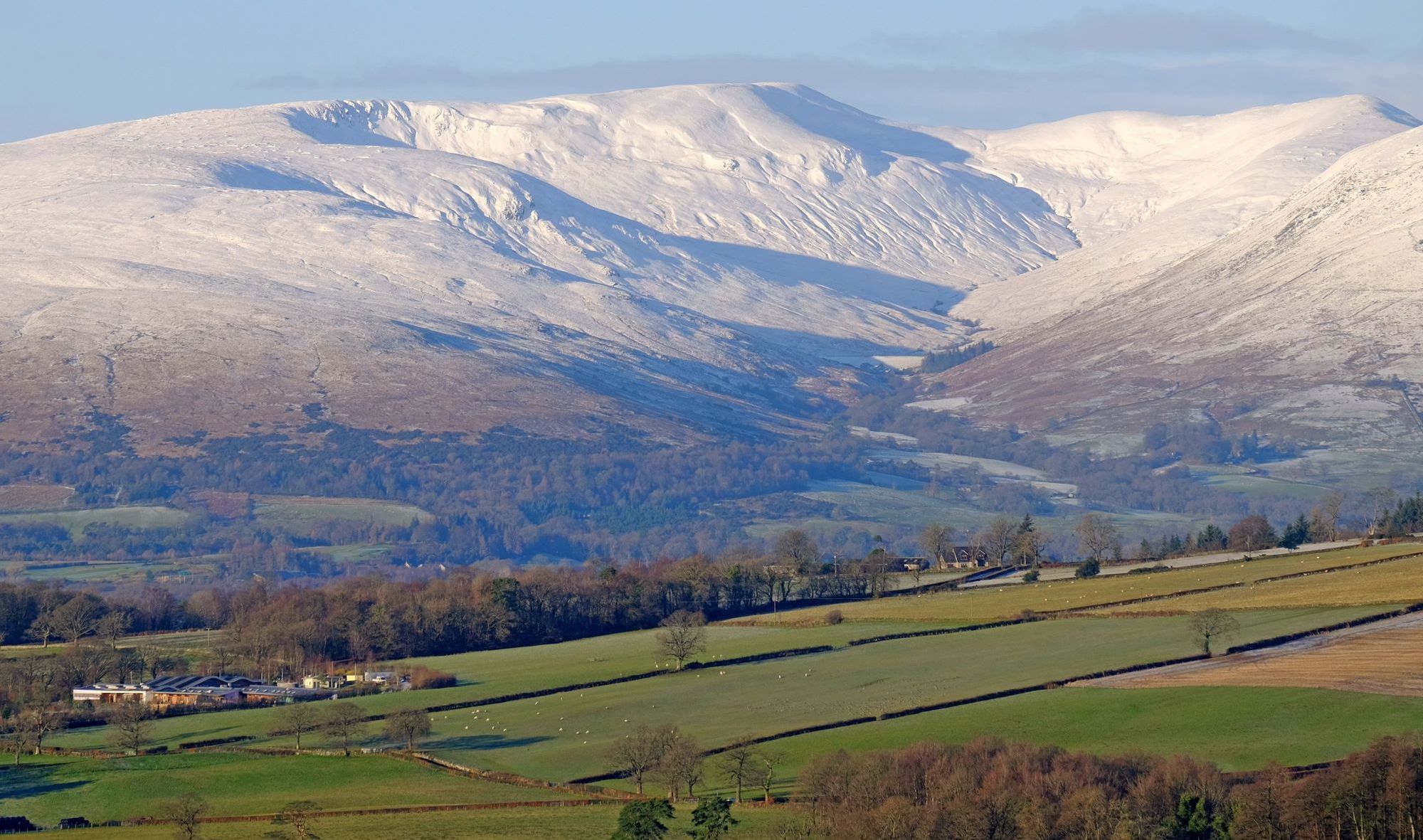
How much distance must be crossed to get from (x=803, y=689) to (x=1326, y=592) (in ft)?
83.7

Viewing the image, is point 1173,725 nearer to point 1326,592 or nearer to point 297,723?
point 1326,592

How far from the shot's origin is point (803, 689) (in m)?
81.3

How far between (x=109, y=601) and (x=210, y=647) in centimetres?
2264

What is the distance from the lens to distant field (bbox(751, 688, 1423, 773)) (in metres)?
61.4

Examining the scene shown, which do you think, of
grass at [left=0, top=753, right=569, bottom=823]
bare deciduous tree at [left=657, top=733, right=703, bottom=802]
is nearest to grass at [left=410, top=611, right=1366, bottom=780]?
grass at [left=0, top=753, right=569, bottom=823]

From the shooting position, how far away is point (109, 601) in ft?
418

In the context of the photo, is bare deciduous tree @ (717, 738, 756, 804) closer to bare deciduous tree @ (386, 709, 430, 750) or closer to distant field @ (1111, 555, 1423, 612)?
bare deciduous tree @ (386, 709, 430, 750)

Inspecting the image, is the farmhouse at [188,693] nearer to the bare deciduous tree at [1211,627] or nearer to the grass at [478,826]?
Result: the grass at [478,826]

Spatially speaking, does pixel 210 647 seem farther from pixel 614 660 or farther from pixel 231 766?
pixel 231 766

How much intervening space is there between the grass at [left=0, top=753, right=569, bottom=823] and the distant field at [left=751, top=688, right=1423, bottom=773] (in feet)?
39.9

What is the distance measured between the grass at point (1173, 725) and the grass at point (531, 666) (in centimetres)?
2183

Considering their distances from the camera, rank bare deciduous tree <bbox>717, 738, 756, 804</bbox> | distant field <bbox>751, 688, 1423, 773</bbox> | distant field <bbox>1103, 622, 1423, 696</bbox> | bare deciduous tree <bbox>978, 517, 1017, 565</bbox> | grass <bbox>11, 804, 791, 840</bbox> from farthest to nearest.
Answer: bare deciduous tree <bbox>978, 517, 1017, 565</bbox> → distant field <bbox>1103, 622, 1423, 696</bbox> → bare deciduous tree <bbox>717, 738, 756, 804</bbox> → distant field <bbox>751, 688, 1423, 773</bbox> → grass <bbox>11, 804, 791, 840</bbox>

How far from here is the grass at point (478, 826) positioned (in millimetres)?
58219

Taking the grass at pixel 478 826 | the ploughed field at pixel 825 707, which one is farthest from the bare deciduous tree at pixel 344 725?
the grass at pixel 478 826
